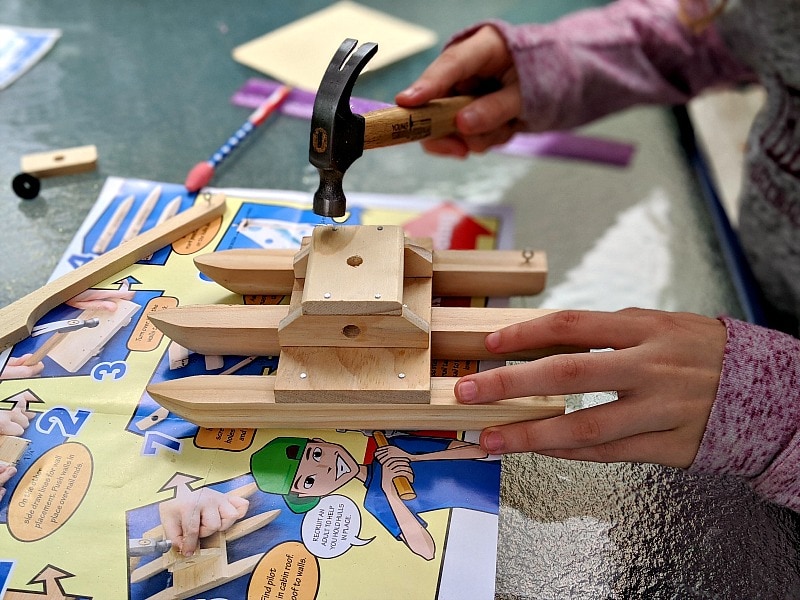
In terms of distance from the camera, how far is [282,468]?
66 cm

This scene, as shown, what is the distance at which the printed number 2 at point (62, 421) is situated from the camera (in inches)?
26.9

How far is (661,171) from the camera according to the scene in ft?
3.91

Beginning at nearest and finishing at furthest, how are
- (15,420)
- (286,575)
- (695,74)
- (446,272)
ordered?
1. (286,575)
2. (15,420)
3. (446,272)
4. (695,74)

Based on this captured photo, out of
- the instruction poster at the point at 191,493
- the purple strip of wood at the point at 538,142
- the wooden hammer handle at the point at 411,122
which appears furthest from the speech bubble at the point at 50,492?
the purple strip of wood at the point at 538,142

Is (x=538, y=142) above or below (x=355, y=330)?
below

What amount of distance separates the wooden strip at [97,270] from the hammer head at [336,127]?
0.26 m

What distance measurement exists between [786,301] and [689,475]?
0.42 metres

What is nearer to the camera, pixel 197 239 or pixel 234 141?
pixel 197 239

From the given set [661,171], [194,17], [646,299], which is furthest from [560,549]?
A: [194,17]

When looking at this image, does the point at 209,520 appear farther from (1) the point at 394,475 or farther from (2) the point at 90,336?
(2) the point at 90,336

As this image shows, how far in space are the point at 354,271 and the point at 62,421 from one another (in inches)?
12.2

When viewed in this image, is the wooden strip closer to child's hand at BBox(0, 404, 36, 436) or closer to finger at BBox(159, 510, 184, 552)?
child's hand at BBox(0, 404, 36, 436)

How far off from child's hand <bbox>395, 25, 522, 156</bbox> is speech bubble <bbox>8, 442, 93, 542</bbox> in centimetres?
54

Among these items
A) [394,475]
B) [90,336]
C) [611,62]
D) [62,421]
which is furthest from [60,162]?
[611,62]
